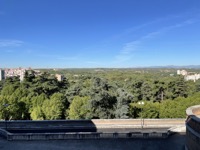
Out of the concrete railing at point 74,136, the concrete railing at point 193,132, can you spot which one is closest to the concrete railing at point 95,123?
the concrete railing at point 74,136

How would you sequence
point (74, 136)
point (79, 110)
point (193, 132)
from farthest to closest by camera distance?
point (79, 110)
point (74, 136)
point (193, 132)

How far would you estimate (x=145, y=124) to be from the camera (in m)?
21.4

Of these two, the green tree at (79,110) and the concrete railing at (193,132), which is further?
the green tree at (79,110)

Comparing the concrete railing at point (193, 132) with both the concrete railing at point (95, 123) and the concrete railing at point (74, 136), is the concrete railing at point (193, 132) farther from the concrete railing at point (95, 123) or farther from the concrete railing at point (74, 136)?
the concrete railing at point (95, 123)

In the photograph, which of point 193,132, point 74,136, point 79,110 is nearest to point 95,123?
point 74,136

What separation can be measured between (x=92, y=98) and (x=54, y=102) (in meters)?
4.64

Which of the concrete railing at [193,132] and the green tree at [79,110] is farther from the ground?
the concrete railing at [193,132]

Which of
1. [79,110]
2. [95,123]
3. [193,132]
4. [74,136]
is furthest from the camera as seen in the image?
Answer: [79,110]

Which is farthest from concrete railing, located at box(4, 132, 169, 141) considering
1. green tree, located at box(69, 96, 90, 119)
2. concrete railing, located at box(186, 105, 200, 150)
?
green tree, located at box(69, 96, 90, 119)

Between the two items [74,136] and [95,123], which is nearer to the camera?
[74,136]

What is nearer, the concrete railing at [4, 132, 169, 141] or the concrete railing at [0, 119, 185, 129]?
the concrete railing at [4, 132, 169, 141]

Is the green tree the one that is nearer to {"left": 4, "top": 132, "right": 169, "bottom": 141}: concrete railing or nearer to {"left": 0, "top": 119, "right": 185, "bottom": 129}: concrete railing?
{"left": 0, "top": 119, "right": 185, "bottom": 129}: concrete railing

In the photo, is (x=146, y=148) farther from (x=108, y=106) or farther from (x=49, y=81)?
(x=49, y=81)

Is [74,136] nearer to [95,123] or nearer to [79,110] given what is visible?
[95,123]
